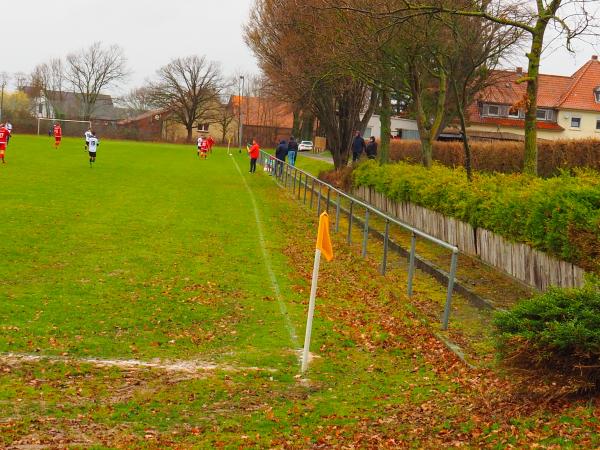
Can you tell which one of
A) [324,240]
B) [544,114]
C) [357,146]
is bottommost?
[324,240]

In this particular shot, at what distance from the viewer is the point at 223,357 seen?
322 inches

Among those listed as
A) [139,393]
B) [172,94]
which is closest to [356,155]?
[139,393]

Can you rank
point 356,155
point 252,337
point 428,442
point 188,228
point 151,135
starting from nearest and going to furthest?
point 428,442, point 252,337, point 188,228, point 356,155, point 151,135

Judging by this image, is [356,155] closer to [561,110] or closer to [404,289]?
[404,289]

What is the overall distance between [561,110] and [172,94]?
49.6 meters

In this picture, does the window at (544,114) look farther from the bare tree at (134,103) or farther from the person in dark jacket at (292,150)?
the bare tree at (134,103)

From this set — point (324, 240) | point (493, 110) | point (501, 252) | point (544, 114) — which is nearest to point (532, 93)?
point (501, 252)

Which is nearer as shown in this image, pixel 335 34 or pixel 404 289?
pixel 404 289

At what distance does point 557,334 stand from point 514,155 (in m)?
26.9

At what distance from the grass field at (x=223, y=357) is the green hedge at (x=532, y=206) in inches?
63.1

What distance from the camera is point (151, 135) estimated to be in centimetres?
8856

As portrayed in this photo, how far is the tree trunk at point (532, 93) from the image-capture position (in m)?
14.7

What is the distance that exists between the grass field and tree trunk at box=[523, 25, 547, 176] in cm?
368

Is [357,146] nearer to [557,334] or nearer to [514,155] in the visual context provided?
[514,155]
